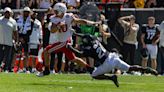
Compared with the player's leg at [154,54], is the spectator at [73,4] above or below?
above

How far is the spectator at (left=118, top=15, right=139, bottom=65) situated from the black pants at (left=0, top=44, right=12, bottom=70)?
3798mm

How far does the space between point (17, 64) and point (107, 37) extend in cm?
306

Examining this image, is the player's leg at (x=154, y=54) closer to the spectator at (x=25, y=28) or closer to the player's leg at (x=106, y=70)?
the spectator at (x=25, y=28)

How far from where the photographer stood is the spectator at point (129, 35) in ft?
66.6

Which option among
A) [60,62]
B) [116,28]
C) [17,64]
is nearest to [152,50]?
[116,28]

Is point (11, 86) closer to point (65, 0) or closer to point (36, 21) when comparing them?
point (36, 21)

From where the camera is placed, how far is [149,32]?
20.2 meters

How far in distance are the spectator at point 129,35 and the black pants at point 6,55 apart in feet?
12.5

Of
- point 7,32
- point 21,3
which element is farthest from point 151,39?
point 21,3

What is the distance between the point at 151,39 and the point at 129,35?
73 centimetres

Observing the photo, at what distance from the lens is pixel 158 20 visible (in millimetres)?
21047

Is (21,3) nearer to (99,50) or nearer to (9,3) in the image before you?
(9,3)

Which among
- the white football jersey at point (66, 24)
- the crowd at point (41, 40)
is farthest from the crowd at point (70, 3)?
the white football jersey at point (66, 24)

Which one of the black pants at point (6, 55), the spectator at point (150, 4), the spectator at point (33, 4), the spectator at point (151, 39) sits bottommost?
the black pants at point (6, 55)
